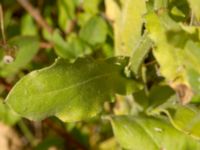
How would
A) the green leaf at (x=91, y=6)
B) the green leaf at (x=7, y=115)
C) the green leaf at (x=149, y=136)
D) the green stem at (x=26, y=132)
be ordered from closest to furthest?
the green leaf at (x=149, y=136) < the green leaf at (x=7, y=115) < the green leaf at (x=91, y=6) < the green stem at (x=26, y=132)

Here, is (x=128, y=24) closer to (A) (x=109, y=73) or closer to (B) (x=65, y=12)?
(A) (x=109, y=73)

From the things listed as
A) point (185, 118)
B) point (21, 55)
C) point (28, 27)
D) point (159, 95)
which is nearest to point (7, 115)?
point (21, 55)

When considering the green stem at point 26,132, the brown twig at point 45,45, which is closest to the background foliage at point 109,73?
the brown twig at point 45,45

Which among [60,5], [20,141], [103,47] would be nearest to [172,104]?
[103,47]

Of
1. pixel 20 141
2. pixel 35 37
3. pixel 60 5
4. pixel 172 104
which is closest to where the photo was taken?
pixel 172 104

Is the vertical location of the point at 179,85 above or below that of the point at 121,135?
above

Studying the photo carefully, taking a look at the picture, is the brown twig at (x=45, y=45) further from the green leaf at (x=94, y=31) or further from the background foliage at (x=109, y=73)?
the green leaf at (x=94, y=31)

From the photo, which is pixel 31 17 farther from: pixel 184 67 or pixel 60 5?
pixel 184 67
